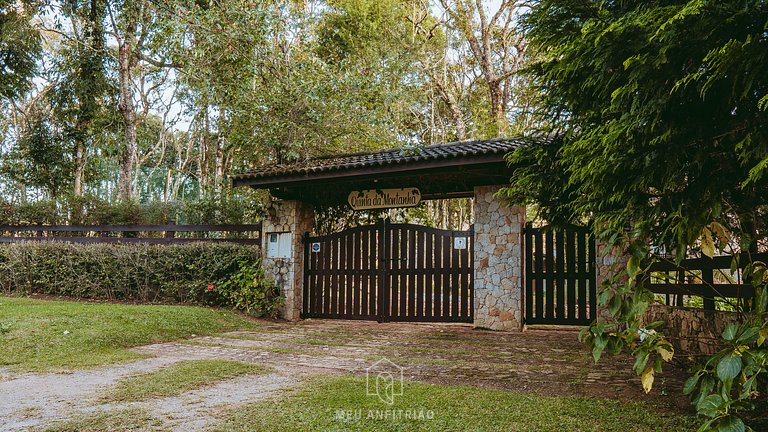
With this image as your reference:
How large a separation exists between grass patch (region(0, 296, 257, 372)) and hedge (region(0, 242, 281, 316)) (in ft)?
1.86

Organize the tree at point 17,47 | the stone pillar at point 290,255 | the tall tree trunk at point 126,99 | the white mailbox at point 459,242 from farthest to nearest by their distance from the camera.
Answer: the tree at point 17,47 < the tall tree trunk at point 126,99 < the stone pillar at point 290,255 < the white mailbox at point 459,242

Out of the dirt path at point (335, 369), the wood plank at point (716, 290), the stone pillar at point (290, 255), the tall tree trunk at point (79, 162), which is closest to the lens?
the dirt path at point (335, 369)

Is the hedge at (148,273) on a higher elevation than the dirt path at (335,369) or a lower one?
higher

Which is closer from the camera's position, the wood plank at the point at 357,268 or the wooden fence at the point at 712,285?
the wooden fence at the point at 712,285

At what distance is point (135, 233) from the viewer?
36.8 ft

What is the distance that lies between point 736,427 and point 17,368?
589 cm

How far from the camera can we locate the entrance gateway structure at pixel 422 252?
759 cm

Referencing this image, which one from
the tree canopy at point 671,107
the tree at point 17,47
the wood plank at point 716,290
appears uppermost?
the tree at point 17,47

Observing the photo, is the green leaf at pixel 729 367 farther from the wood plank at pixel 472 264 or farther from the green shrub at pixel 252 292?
the green shrub at pixel 252 292

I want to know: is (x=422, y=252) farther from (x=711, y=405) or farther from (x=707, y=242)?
(x=711, y=405)

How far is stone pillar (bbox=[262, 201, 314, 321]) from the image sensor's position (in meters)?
9.20

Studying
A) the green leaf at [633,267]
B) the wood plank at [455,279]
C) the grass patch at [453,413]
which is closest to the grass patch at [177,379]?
the grass patch at [453,413]

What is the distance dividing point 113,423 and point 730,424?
3328 mm

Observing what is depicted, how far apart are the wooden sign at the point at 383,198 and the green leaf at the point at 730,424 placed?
22.2 ft
